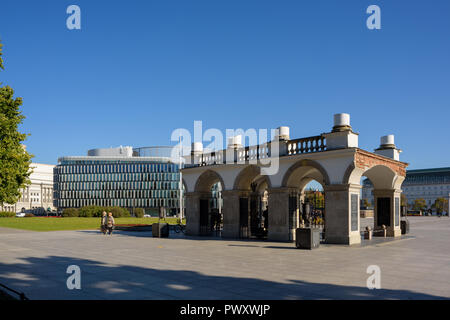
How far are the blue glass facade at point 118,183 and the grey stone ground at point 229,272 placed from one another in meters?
105

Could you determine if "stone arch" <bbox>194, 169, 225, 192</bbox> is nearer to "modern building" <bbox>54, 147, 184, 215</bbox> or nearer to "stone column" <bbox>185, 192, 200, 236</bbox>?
"stone column" <bbox>185, 192, 200, 236</bbox>

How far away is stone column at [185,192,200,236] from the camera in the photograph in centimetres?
2838

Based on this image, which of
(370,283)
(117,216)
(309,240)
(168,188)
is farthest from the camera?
(168,188)

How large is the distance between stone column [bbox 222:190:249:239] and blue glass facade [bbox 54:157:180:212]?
97.5 m

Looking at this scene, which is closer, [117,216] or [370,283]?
[370,283]

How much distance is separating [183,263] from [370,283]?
655 cm

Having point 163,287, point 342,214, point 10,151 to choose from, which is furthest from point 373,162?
point 10,151

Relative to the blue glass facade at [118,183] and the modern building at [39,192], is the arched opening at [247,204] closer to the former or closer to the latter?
the blue glass facade at [118,183]

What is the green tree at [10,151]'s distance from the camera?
25.0 meters

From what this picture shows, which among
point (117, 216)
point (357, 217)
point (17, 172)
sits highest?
point (17, 172)

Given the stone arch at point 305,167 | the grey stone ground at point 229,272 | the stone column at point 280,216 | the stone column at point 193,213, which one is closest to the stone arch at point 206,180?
the stone column at point 193,213
